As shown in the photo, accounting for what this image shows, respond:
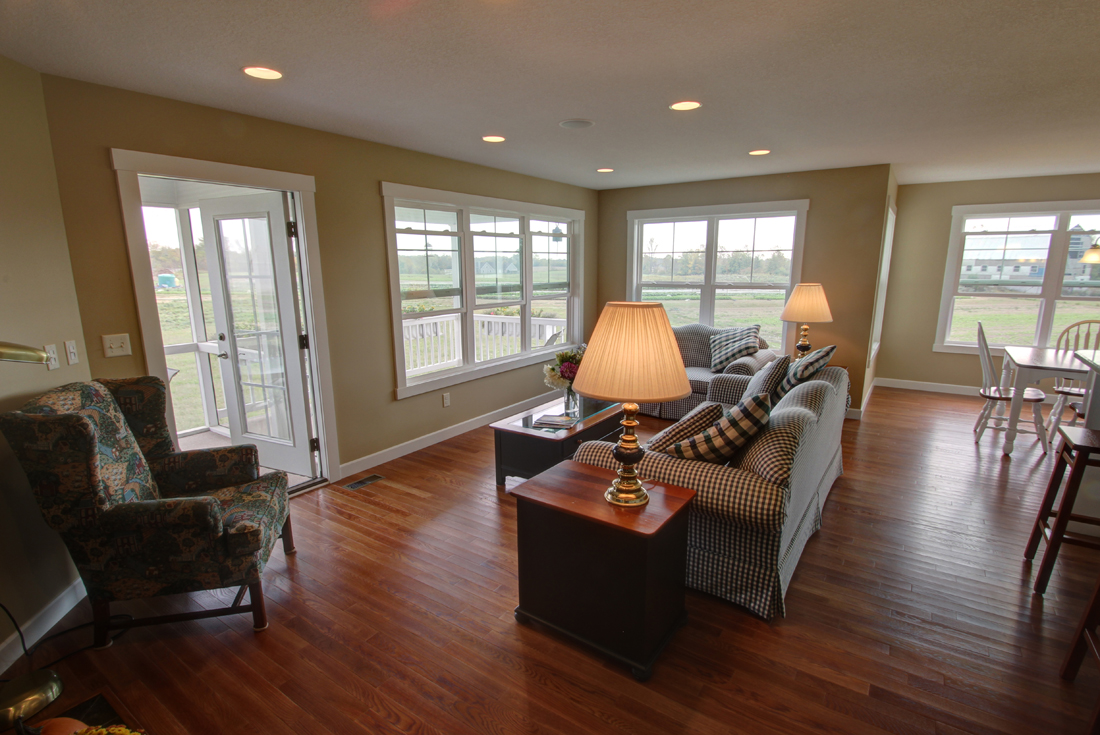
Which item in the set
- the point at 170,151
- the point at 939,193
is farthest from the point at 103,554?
the point at 939,193

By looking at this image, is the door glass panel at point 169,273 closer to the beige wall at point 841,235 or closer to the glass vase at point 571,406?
the glass vase at point 571,406

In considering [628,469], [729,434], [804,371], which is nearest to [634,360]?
[628,469]

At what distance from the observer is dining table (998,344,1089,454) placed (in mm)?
3770

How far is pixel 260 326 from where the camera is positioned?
3631mm

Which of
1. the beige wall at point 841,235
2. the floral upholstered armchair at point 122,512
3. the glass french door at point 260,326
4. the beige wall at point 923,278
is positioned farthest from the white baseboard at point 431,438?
the beige wall at point 923,278

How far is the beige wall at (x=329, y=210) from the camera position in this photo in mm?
2494

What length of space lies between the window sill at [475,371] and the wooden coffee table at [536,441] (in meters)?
1.04

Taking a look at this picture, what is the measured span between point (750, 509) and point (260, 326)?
11.1 feet

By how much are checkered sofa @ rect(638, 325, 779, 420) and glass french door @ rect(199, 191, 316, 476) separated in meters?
2.82

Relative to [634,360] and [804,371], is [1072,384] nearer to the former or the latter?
[804,371]

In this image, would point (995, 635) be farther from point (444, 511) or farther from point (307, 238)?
point (307, 238)

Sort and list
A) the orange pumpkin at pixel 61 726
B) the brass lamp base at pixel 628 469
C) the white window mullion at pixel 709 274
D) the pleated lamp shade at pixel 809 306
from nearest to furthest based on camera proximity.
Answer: the orange pumpkin at pixel 61 726 < the brass lamp base at pixel 628 469 < the pleated lamp shade at pixel 809 306 < the white window mullion at pixel 709 274

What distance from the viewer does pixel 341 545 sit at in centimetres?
292

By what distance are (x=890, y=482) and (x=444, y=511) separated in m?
3.18
